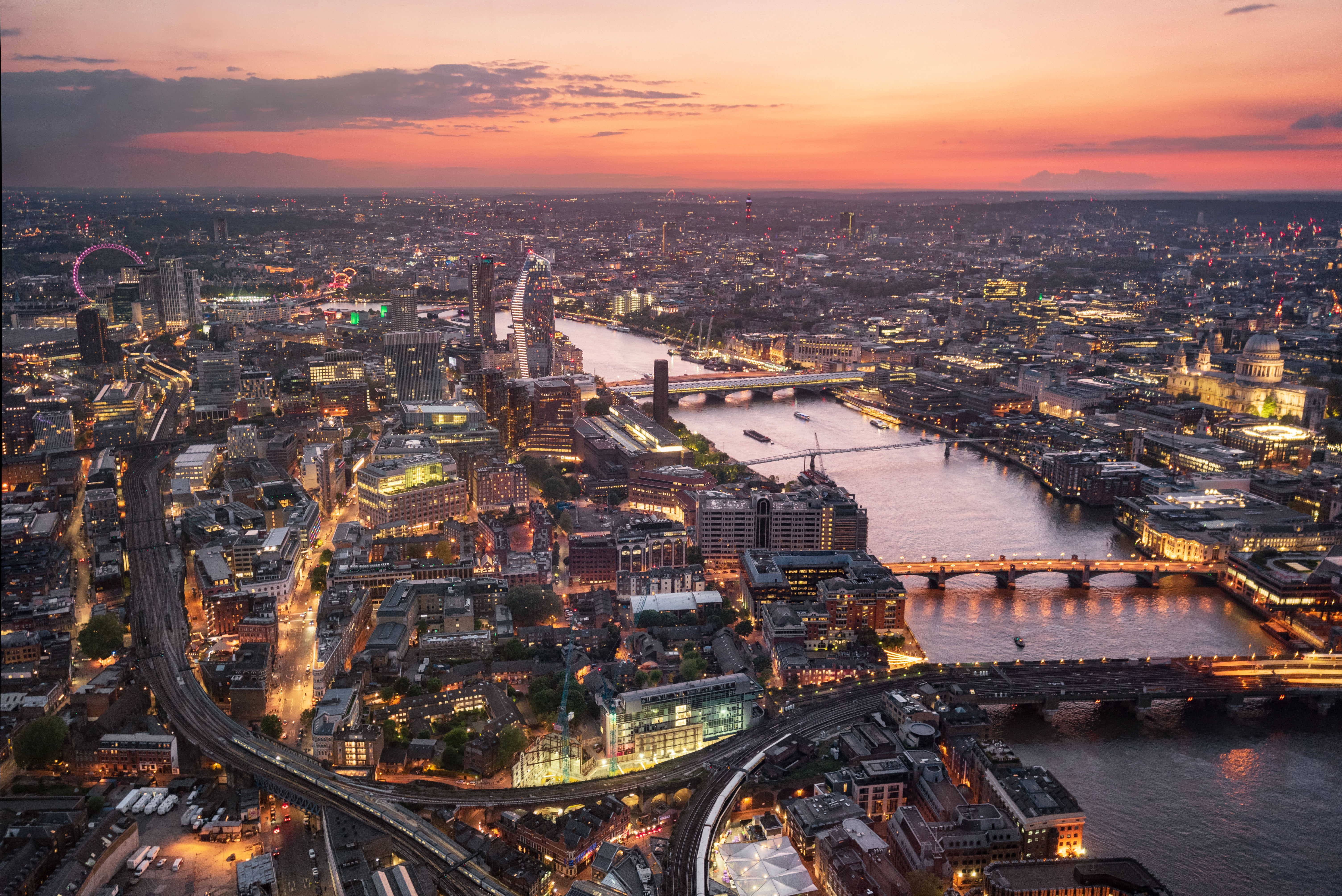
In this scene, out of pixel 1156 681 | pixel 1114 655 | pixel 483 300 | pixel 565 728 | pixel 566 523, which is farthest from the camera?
pixel 483 300

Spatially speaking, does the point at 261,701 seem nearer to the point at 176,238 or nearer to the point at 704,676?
the point at 704,676

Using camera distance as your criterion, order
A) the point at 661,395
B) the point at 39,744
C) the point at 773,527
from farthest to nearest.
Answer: the point at 661,395
the point at 773,527
the point at 39,744

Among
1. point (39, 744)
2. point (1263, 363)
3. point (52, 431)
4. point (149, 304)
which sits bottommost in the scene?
point (39, 744)

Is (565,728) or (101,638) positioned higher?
(101,638)

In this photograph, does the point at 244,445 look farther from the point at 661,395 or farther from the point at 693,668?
the point at 693,668

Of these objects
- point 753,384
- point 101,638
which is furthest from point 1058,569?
point 753,384

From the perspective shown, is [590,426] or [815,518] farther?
[590,426]

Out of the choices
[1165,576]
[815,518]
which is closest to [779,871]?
[815,518]
